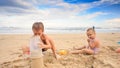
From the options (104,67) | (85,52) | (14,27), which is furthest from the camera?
(14,27)

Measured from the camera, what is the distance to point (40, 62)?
3.21 metres

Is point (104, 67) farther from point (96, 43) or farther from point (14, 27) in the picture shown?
point (14, 27)

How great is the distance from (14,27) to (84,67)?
17260mm

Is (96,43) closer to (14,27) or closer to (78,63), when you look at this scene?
(78,63)

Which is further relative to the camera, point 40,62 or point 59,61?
point 59,61

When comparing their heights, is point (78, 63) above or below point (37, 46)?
A: below

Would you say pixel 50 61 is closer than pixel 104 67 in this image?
No

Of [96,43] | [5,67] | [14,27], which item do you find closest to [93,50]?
[96,43]

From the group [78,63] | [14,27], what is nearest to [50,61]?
[78,63]


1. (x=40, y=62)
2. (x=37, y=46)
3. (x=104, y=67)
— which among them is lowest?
(x=104, y=67)

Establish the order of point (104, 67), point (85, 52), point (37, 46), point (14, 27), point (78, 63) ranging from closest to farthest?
point (37, 46)
point (104, 67)
point (78, 63)
point (85, 52)
point (14, 27)

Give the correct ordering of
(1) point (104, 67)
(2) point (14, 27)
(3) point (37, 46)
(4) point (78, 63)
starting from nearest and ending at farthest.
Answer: (3) point (37, 46), (1) point (104, 67), (4) point (78, 63), (2) point (14, 27)

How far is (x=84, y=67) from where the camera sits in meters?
3.55

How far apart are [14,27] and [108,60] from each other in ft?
56.3
